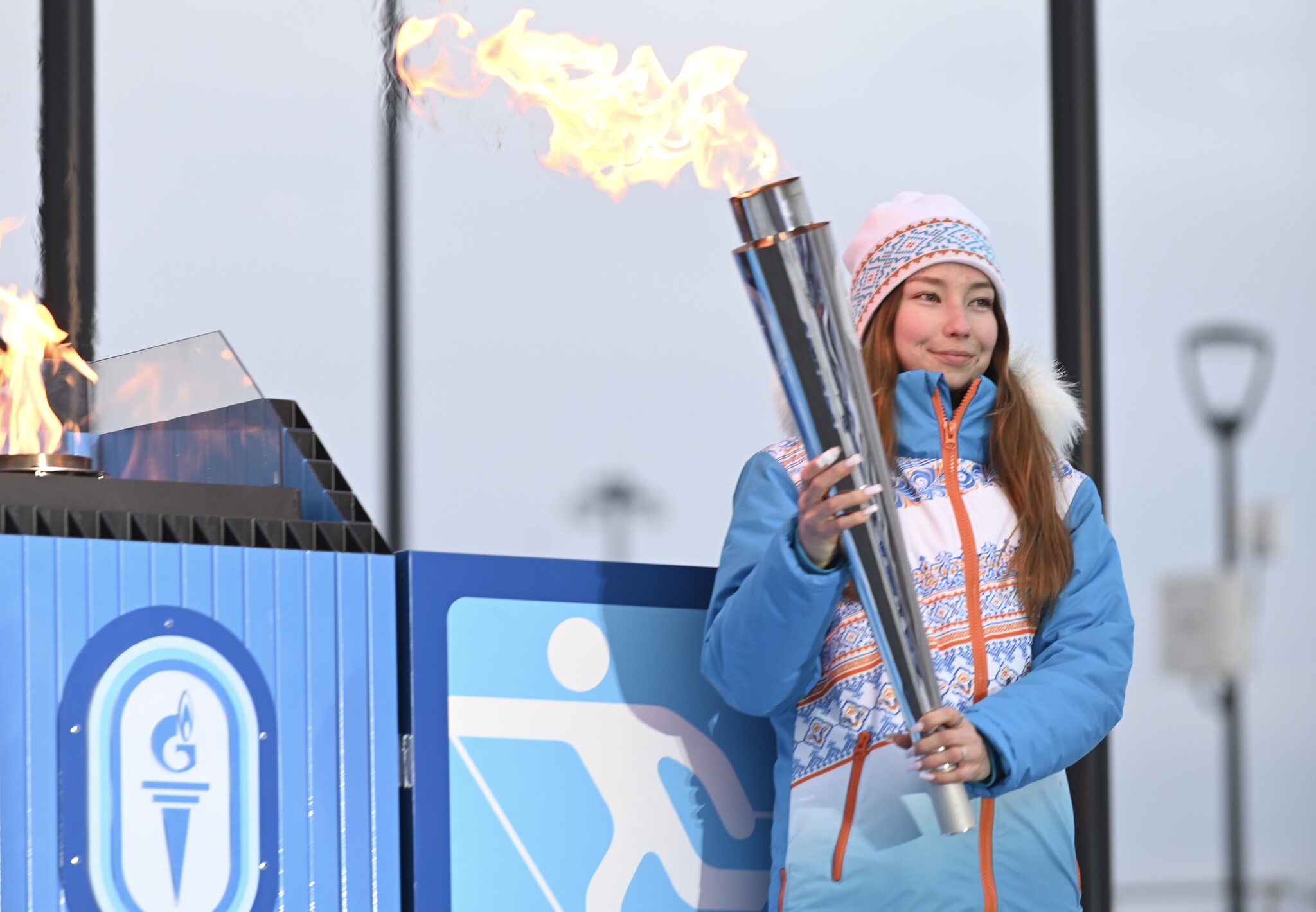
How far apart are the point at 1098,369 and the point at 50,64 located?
2.65m

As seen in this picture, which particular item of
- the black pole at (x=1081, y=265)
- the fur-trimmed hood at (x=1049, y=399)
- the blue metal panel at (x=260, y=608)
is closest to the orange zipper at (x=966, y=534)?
the fur-trimmed hood at (x=1049, y=399)

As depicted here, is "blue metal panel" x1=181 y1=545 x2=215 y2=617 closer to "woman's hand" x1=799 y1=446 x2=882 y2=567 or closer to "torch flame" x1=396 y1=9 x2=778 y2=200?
"woman's hand" x1=799 y1=446 x2=882 y2=567

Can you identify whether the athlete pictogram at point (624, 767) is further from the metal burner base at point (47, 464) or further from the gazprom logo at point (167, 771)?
the metal burner base at point (47, 464)

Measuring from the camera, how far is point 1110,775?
4.71 m

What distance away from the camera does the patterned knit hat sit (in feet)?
12.8

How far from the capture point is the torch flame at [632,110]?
3963 mm

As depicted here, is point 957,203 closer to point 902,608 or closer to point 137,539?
point 902,608

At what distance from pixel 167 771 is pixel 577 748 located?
0.82 meters

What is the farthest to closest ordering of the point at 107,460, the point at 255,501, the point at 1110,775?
the point at 1110,775 → the point at 107,460 → the point at 255,501

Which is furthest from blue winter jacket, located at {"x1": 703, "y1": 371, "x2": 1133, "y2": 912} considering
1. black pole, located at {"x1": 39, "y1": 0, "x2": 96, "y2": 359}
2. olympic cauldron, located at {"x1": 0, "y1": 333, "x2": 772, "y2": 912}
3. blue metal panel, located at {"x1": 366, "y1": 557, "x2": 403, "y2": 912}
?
black pole, located at {"x1": 39, "y1": 0, "x2": 96, "y2": 359}

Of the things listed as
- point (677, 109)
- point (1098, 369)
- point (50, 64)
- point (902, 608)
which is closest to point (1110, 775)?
point (1098, 369)

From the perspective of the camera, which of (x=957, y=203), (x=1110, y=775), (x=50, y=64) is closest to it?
(x=957, y=203)

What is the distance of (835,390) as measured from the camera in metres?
3.37

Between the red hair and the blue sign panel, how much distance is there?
0.55 meters
